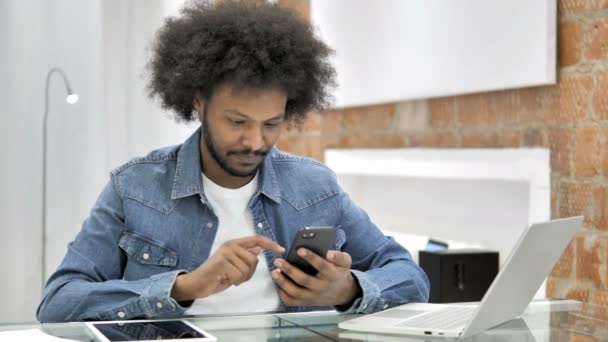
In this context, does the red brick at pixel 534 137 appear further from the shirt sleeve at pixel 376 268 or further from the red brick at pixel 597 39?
the shirt sleeve at pixel 376 268

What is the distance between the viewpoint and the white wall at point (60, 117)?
349cm

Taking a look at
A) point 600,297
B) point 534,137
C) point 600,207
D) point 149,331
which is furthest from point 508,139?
point 149,331

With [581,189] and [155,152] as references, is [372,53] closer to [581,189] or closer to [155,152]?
[581,189]

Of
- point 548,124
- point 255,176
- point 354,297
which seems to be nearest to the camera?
point 354,297

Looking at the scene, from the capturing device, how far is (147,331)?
1.34 m

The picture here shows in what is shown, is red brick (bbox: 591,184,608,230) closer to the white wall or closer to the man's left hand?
the man's left hand

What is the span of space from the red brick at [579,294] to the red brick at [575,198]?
20 centimetres

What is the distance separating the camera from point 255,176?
2.03m

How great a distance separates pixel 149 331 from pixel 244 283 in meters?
0.56

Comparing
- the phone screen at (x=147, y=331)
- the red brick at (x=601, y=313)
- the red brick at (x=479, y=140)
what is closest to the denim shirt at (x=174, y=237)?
the phone screen at (x=147, y=331)

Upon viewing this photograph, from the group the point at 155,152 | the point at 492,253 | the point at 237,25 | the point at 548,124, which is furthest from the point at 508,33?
the point at 155,152

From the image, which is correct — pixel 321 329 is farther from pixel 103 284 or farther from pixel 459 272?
pixel 459 272

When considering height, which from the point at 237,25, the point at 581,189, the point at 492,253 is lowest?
the point at 492,253

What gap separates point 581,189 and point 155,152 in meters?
1.21
